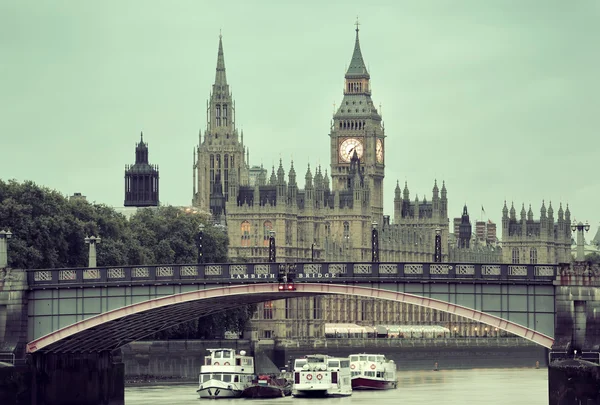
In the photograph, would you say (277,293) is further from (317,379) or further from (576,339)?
(317,379)

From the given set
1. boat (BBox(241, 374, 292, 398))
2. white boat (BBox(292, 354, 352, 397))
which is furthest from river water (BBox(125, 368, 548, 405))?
boat (BBox(241, 374, 292, 398))

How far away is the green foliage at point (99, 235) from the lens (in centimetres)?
13725

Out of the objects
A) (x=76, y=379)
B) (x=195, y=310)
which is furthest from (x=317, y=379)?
(x=76, y=379)

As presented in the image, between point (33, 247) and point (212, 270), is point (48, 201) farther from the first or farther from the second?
point (212, 270)

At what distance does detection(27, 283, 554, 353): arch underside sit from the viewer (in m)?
97.1

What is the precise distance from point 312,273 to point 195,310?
35.3ft

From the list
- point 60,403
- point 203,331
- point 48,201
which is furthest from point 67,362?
point 203,331

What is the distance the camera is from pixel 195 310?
108m

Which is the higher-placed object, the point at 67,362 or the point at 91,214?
the point at 91,214

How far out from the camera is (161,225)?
177 meters

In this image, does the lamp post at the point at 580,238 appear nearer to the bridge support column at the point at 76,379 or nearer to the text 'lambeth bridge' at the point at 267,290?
the text 'lambeth bridge' at the point at 267,290

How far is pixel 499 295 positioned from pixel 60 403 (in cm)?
2226

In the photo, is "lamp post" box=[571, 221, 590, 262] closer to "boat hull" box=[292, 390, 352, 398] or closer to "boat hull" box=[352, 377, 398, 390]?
"boat hull" box=[292, 390, 352, 398]

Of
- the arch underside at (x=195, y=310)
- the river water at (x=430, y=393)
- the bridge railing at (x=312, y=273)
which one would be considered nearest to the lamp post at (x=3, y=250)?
the bridge railing at (x=312, y=273)
